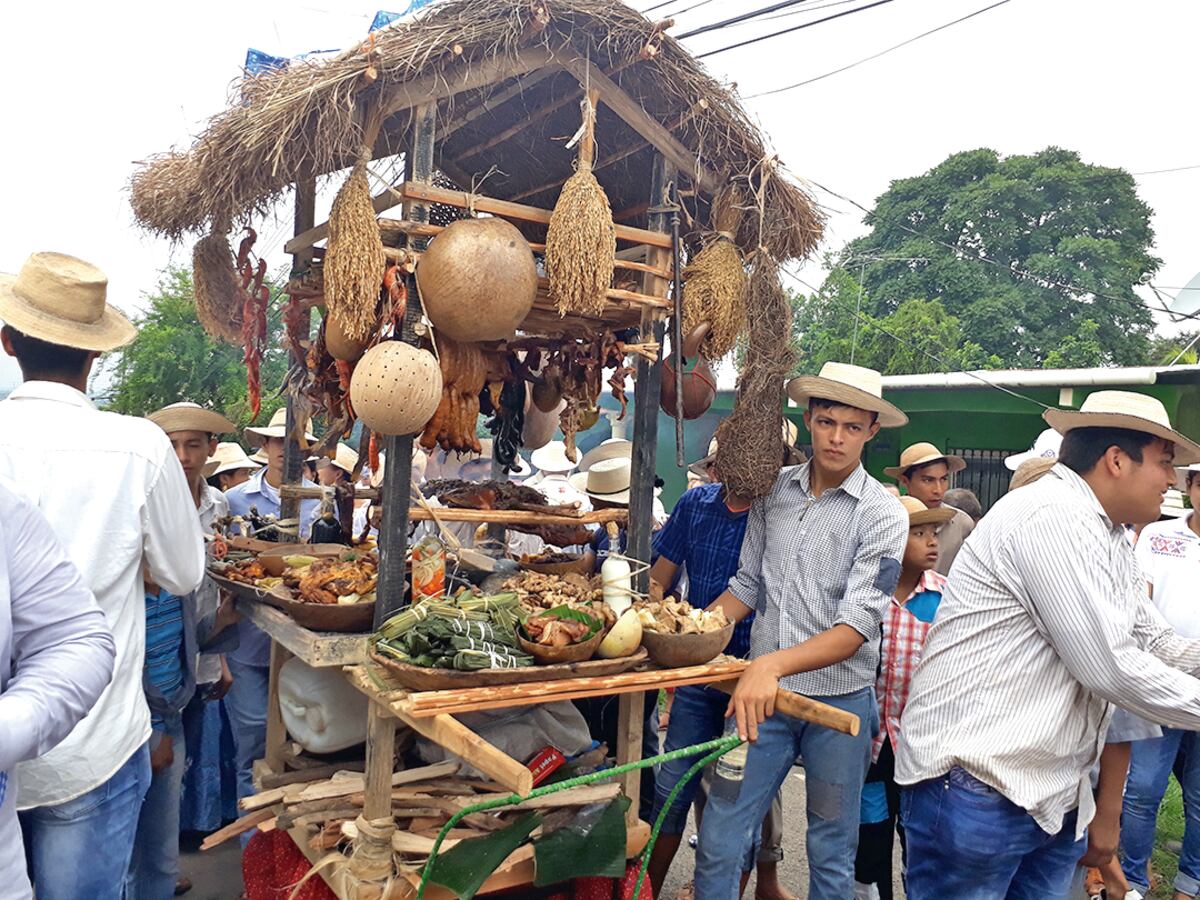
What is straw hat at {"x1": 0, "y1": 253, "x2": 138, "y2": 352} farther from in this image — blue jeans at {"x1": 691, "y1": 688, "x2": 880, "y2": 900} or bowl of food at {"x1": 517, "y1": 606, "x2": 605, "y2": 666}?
blue jeans at {"x1": 691, "y1": 688, "x2": 880, "y2": 900}

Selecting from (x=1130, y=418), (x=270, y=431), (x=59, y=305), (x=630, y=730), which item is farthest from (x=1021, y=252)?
(x=59, y=305)

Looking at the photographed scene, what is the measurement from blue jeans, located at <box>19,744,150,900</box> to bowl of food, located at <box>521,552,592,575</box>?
5.68 feet

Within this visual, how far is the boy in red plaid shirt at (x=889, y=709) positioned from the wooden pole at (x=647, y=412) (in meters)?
1.17

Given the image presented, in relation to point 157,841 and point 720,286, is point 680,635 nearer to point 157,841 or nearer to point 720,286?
point 720,286

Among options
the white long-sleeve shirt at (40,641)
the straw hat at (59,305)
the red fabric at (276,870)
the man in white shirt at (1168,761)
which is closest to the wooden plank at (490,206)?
the straw hat at (59,305)

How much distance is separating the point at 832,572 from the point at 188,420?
293cm

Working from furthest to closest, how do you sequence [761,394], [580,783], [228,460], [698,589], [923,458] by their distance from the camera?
[228,460] → [923,458] → [698,589] → [761,394] → [580,783]

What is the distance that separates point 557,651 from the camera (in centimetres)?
269

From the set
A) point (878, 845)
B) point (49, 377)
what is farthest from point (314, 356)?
point (878, 845)

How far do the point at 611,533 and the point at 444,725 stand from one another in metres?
1.46

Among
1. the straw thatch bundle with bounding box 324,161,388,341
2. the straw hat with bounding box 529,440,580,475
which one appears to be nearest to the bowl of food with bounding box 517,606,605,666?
the straw thatch bundle with bounding box 324,161,388,341

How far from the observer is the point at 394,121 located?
3.57m

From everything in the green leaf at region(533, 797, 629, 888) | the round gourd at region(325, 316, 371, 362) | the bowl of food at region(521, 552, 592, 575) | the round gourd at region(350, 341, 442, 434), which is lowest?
the green leaf at region(533, 797, 629, 888)

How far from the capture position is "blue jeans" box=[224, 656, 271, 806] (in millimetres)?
4348
